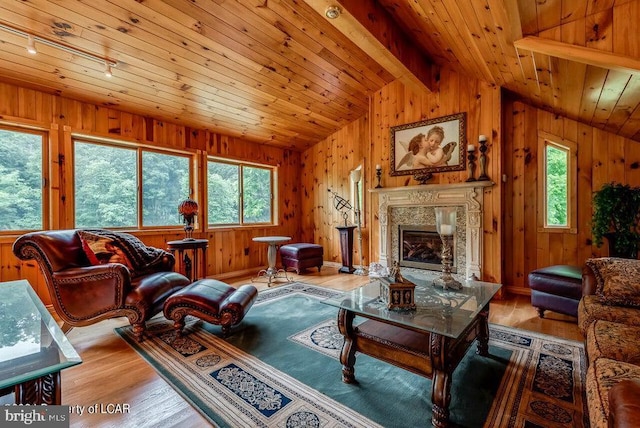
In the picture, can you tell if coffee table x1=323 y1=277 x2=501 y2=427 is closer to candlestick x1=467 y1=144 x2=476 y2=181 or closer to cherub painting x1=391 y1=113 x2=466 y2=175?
candlestick x1=467 y1=144 x2=476 y2=181

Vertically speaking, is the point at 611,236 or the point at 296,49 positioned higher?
the point at 296,49

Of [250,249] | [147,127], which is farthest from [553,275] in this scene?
[147,127]

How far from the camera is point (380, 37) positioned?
274 cm

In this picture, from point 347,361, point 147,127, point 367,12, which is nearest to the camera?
point 347,361

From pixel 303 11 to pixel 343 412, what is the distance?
10.7 ft

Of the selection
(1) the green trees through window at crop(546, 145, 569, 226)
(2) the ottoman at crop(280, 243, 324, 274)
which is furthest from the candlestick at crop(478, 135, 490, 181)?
(2) the ottoman at crop(280, 243, 324, 274)

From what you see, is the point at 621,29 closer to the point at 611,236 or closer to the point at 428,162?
the point at 611,236

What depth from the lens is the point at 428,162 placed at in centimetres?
397

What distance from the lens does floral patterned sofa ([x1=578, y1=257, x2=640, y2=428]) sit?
2.70ft

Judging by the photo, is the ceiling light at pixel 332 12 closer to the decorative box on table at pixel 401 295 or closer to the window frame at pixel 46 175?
the decorative box on table at pixel 401 295

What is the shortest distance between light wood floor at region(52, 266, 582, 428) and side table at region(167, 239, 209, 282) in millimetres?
951

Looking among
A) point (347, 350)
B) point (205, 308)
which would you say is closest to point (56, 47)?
point (205, 308)

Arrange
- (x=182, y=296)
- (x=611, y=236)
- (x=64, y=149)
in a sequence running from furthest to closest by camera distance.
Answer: (x=64, y=149)
(x=611, y=236)
(x=182, y=296)

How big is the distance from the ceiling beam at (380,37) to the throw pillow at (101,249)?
105 inches
